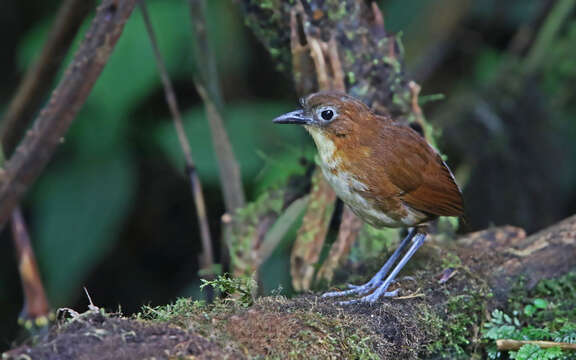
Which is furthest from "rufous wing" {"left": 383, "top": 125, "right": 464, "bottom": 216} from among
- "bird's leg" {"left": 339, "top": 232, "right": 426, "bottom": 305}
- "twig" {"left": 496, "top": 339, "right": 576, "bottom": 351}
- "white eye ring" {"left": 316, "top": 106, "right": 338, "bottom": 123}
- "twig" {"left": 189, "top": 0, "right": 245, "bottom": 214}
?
"twig" {"left": 189, "top": 0, "right": 245, "bottom": 214}

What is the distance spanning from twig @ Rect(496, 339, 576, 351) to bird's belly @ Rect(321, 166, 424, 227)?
2.10 ft

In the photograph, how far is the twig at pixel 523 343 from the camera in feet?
8.45

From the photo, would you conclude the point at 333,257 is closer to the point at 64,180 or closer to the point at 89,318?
the point at 89,318

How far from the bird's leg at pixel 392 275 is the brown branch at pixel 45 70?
1.99 m

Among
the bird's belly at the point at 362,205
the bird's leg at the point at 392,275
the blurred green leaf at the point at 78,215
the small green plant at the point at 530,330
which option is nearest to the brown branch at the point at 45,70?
the blurred green leaf at the point at 78,215

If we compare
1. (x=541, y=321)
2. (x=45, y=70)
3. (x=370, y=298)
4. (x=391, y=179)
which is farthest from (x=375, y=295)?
(x=45, y=70)

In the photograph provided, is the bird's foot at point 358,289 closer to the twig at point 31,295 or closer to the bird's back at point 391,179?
the bird's back at point 391,179

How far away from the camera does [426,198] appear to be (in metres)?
3.06

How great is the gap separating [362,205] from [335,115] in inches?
16.0

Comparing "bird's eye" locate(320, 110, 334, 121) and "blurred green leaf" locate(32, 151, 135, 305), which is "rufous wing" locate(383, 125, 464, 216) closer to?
"bird's eye" locate(320, 110, 334, 121)

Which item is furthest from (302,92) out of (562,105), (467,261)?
(562,105)

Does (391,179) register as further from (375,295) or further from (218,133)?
(218,133)

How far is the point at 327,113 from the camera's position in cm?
304

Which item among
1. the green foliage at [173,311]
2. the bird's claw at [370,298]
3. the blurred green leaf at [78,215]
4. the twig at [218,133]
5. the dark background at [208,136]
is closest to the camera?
the green foliage at [173,311]
